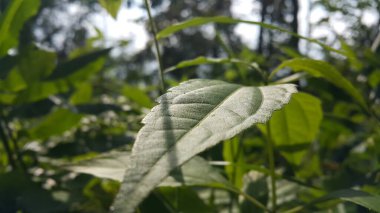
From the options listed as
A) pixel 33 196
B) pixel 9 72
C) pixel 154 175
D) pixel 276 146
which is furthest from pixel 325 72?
pixel 9 72

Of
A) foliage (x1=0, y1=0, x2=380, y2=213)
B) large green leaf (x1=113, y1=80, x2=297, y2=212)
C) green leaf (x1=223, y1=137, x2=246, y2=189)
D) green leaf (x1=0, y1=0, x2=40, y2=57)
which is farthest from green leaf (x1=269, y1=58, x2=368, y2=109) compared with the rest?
green leaf (x1=0, y1=0, x2=40, y2=57)

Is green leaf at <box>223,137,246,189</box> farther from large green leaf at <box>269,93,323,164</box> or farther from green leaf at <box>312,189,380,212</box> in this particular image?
green leaf at <box>312,189,380,212</box>

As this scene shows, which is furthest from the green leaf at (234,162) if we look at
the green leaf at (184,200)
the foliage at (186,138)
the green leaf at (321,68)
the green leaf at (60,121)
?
the green leaf at (60,121)

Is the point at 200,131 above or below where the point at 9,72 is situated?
below

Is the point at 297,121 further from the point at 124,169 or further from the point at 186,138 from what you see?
the point at 186,138

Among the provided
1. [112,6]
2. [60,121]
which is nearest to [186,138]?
[112,6]

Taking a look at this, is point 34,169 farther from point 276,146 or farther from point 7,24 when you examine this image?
point 276,146

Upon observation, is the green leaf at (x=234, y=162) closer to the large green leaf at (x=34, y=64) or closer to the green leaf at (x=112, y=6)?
the green leaf at (x=112, y=6)
